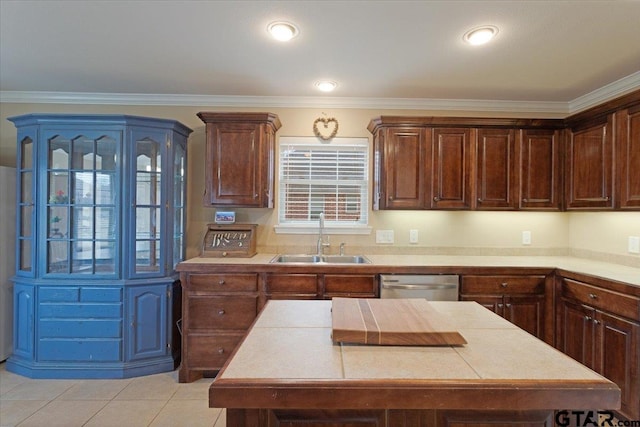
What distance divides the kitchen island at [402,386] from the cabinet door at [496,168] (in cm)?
222

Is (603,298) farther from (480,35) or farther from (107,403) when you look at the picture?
(107,403)

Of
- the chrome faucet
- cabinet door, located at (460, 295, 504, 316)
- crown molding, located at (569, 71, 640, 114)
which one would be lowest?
cabinet door, located at (460, 295, 504, 316)

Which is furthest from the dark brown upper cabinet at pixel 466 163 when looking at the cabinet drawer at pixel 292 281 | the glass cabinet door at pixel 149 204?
the glass cabinet door at pixel 149 204

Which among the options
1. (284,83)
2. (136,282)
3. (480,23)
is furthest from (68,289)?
(480,23)

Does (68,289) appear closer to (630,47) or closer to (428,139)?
(428,139)

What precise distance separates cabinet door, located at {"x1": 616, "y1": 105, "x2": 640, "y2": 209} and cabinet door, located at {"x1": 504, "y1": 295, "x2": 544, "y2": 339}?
0.97 meters

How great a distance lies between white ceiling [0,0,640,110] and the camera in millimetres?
1922

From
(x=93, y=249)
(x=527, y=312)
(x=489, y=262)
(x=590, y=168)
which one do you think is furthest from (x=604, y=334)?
(x=93, y=249)

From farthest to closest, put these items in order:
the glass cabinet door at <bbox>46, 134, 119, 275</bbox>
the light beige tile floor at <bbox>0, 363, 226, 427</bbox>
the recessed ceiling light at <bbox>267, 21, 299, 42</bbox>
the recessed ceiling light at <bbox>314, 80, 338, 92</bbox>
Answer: the recessed ceiling light at <bbox>314, 80, 338, 92</bbox>, the glass cabinet door at <bbox>46, 134, 119, 275</bbox>, the light beige tile floor at <bbox>0, 363, 226, 427</bbox>, the recessed ceiling light at <bbox>267, 21, 299, 42</bbox>

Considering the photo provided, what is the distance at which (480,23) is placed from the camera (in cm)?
202

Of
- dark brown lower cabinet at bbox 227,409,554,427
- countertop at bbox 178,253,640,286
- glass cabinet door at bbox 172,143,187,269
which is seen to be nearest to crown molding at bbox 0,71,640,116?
glass cabinet door at bbox 172,143,187,269

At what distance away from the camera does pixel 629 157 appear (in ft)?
8.07

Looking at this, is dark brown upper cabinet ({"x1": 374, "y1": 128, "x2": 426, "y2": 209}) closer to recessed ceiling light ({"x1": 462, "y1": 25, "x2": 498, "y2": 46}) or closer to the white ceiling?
the white ceiling

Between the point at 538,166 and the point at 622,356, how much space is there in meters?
1.62
